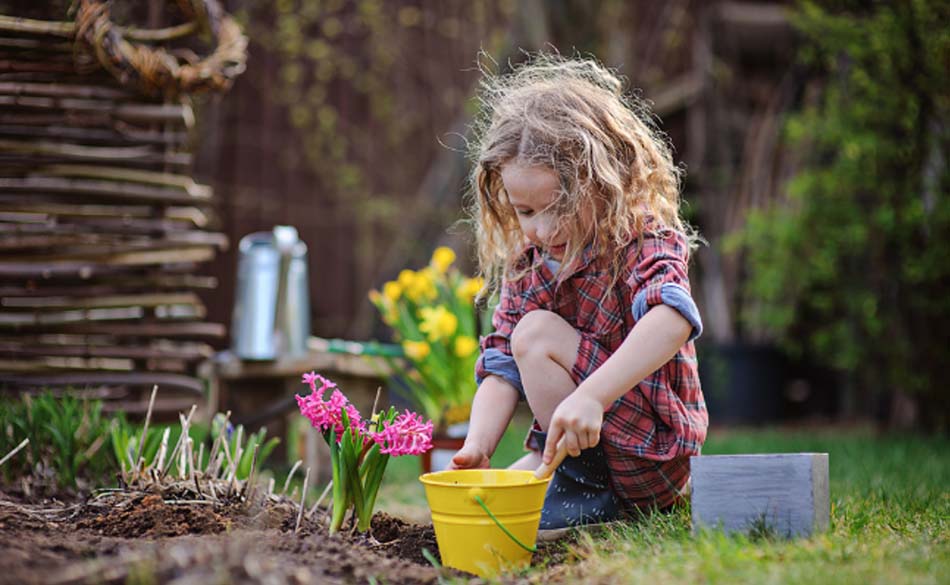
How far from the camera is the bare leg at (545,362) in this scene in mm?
1864

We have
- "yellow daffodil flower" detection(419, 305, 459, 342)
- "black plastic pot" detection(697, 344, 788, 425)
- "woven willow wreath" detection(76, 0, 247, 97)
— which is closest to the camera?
"woven willow wreath" detection(76, 0, 247, 97)

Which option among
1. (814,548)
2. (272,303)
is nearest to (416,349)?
(272,303)

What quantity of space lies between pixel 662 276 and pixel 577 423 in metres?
0.35

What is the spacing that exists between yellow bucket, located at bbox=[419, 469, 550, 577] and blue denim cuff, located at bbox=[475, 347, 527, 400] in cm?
35

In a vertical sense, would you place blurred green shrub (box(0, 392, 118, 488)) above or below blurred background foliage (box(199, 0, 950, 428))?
below

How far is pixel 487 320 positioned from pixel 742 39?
3339 mm

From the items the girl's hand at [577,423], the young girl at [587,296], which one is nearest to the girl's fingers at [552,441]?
the girl's hand at [577,423]

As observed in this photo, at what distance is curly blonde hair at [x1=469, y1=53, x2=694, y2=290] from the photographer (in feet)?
6.19

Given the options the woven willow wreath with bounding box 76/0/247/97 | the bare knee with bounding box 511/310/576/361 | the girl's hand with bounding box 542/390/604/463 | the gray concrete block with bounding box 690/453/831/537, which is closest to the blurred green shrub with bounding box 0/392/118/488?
the woven willow wreath with bounding box 76/0/247/97

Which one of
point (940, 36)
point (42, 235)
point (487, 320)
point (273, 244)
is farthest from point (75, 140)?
point (940, 36)

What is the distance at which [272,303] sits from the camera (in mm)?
2967

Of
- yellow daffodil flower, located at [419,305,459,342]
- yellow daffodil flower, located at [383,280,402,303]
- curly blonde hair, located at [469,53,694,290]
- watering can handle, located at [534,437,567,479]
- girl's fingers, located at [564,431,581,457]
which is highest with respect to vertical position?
curly blonde hair, located at [469,53,694,290]

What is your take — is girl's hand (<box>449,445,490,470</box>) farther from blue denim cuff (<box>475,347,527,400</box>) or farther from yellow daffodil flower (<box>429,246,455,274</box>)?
yellow daffodil flower (<box>429,246,455,274</box>)

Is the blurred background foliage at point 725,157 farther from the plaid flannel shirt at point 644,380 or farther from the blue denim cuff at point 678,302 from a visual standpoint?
the blue denim cuff at point 678,302
